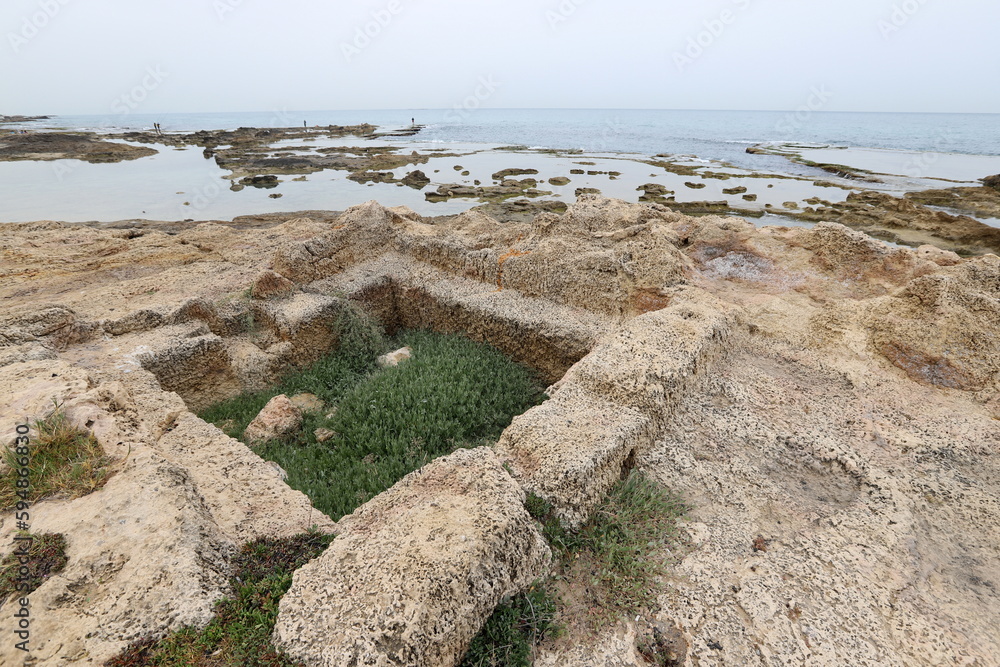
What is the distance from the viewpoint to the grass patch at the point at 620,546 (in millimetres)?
2828

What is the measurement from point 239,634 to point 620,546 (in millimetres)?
2258

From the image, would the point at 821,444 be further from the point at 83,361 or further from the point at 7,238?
the point at 7,238

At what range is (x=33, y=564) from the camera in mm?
2510

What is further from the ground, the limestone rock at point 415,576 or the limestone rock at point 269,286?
the limestone rock at point 415,576

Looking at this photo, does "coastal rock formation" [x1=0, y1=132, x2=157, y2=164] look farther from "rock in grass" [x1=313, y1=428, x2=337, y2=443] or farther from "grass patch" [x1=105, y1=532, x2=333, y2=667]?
"grass patch" [x1=105, y1=532, x2=333, y2=667]

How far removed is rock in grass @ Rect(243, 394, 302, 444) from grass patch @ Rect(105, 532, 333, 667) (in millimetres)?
3193

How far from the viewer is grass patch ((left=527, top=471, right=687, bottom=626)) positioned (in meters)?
2.83

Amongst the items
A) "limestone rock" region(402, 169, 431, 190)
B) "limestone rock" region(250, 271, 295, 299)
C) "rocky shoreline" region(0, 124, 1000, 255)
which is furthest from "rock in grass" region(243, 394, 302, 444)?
"limestone rock" region(402, 169, 431, 190)

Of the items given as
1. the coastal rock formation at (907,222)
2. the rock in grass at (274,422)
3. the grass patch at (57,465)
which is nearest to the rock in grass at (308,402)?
the rock in grass at (274,422)

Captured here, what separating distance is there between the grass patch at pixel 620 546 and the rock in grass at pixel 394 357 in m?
4.51

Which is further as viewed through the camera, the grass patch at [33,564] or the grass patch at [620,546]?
the grass patch at [620,546]

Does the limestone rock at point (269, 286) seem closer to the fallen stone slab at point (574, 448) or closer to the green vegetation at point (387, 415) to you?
the green vegetation at point (387, 415)

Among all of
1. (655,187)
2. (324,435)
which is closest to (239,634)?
(324,435)

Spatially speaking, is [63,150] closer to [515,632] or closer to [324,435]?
[324,435]
